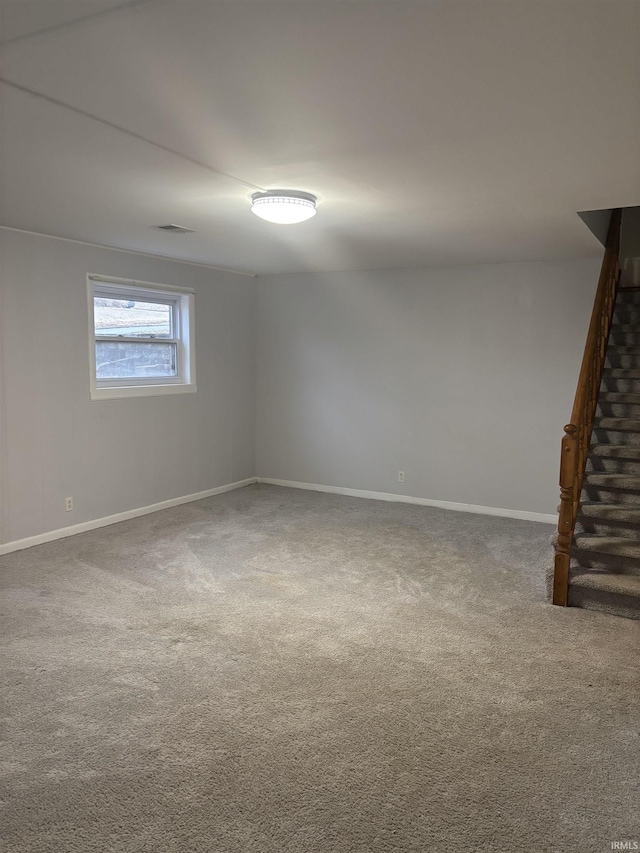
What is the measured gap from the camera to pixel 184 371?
5.89 m

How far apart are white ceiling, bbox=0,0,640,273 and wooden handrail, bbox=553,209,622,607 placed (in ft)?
2.73

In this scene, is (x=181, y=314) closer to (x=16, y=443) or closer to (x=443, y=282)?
(x=16, y=443)

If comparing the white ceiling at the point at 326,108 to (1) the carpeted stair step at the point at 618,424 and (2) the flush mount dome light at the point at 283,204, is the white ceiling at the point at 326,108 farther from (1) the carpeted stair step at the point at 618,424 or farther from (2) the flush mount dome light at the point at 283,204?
(1) the carpeted stair step at the point at 618,424

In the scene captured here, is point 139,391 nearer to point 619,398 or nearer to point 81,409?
point 81,409

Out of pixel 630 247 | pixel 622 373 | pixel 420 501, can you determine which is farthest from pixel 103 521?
pixel 630 247

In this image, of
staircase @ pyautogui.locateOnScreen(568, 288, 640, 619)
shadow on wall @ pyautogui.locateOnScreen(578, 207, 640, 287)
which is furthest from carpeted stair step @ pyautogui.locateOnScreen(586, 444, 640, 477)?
shadow on wall @ pyautogui.locateOnScreen(578, 207, 640, 287)

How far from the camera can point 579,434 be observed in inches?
147

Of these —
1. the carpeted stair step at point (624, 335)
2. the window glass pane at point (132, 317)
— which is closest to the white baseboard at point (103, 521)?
the window glass pane at point (132, 317)

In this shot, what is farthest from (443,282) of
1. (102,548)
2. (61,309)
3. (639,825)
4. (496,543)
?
(639,825)

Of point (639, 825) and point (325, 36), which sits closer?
point (325, 36)

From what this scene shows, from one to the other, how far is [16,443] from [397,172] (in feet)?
10.5

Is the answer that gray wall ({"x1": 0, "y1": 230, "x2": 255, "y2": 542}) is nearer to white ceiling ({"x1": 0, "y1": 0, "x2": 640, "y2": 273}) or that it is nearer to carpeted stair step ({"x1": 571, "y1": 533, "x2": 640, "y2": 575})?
white ceiling ({"x1": 0, "y1": 0, "x2": 640, "y2": 273})

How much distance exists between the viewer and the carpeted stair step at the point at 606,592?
11.2ft

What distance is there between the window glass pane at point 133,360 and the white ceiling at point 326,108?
4.97ft
